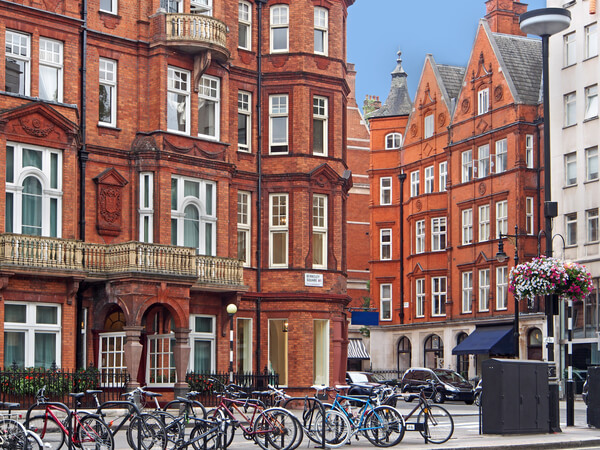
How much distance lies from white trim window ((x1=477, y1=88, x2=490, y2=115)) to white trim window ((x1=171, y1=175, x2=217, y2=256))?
28.9m

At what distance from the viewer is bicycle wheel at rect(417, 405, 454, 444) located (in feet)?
73.0

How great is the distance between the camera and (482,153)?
6062 centimetres

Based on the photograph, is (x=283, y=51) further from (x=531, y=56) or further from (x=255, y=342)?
(x=531, y=56)

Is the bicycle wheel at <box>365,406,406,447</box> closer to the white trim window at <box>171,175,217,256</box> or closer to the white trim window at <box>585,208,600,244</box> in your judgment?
the white trim window at <box>171,175,217,256</box>

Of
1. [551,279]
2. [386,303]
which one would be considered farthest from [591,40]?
[551,279]

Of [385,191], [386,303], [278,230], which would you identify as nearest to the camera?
[278,230]

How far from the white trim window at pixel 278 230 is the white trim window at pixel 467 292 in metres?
25.2

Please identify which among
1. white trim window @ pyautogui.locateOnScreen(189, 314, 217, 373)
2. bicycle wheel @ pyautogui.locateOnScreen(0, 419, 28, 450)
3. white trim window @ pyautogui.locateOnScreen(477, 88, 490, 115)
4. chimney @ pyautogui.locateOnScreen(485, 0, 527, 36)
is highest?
chimney @ pyautogui.locateOnScreen(485, 0, 527, 36)

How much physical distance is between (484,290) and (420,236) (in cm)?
756

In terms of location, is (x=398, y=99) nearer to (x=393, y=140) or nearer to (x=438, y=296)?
(x=393, y=140)

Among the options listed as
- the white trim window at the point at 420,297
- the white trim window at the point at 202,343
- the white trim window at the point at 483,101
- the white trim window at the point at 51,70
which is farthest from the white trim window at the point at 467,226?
the white trim window at the point at 51,70

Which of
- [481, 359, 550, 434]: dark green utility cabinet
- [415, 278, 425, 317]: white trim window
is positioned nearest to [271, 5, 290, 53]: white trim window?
[481, 359, 550, 434]: dark green utility cabinet

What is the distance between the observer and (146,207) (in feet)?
110

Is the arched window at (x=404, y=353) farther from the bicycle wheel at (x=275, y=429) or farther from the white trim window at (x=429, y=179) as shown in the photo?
the bicycle wheel at (x=275, y=429)
